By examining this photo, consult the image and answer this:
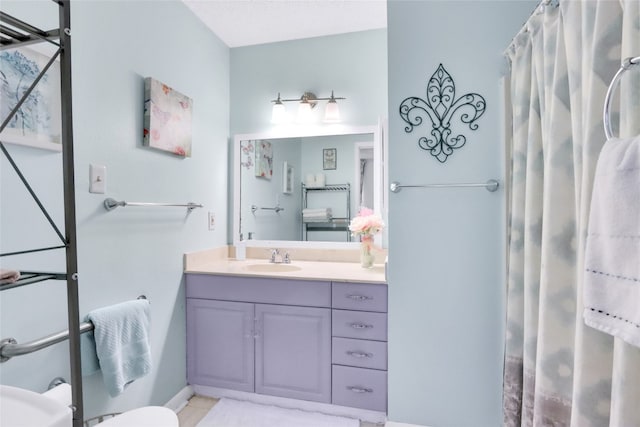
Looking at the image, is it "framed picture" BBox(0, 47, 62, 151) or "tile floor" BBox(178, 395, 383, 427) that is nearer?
"framed picture" BBox(0, 47, 62, 151)

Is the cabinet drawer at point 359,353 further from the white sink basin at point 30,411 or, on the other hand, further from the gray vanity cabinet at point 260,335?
the white sink basin at point 30,411

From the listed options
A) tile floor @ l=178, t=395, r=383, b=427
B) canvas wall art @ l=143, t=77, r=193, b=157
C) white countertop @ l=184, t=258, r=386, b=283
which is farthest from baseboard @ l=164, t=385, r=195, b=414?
canvas wall art @ l=143, t=77, r=193, b=157

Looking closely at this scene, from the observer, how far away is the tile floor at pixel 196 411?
6.38 feet

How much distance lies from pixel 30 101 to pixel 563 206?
1.77m

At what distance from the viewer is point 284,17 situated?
227 cm

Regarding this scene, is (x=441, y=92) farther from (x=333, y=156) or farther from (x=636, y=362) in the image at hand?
(x=636, y=362)

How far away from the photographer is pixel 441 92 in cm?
172

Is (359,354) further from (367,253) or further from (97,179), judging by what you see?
(97,179)

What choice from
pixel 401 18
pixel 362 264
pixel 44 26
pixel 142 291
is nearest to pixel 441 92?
pixel 401 18

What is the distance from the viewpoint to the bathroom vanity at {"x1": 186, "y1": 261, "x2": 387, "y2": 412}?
6.18ft

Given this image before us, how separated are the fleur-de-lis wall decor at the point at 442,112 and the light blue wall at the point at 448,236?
3 cm

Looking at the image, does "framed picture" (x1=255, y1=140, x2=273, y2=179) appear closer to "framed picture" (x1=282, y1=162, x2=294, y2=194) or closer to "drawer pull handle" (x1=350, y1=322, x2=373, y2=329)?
"framed picture" (x1=282, y1=162, x2=294, y2=194)

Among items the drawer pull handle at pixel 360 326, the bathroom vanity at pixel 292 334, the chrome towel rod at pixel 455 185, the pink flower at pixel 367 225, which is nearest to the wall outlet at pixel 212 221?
the bathroom vanity at pixel 292 334

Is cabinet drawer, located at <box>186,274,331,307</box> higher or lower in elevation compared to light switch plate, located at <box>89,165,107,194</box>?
lower
